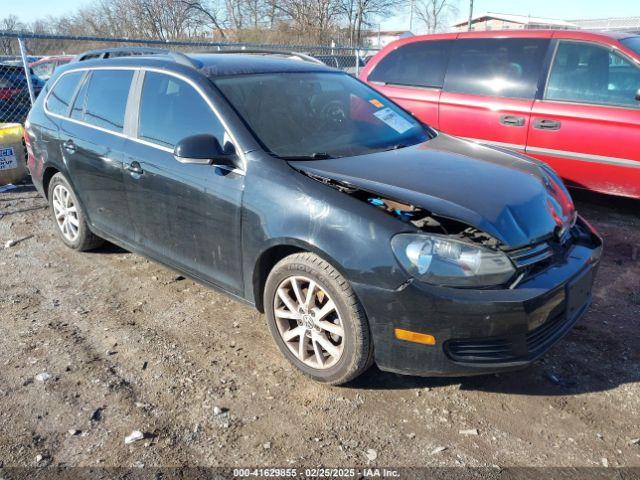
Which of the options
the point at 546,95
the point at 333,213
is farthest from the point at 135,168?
the point at 546,95

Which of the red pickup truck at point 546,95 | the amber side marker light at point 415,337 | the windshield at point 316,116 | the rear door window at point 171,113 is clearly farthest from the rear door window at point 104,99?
the red pickup truck at point 546,95

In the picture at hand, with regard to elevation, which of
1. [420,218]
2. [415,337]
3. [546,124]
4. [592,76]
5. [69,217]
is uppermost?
[592,76]

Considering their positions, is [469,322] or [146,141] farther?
[146,141]

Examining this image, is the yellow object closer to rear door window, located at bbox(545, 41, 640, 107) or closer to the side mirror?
the side mirror

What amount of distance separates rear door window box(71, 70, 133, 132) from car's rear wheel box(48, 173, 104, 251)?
0.68 m

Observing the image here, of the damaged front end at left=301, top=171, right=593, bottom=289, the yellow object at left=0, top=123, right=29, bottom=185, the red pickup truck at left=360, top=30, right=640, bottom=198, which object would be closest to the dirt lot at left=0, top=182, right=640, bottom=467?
the damaged front end at left=301, top=171, right=593, bottom=289

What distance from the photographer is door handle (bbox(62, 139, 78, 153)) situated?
4289 millimetres

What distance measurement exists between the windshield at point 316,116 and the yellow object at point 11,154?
16.6 ft

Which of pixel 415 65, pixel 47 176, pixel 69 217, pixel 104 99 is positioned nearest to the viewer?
pixel 104 99

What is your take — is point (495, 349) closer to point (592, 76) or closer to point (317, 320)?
point (317, 320)

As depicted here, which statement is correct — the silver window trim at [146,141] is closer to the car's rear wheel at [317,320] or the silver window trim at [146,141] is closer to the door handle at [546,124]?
the car's rear wheel at [317,320]

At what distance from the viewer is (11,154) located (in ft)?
23.1

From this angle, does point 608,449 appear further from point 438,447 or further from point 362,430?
point 362,430

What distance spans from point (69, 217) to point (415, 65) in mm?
4207
